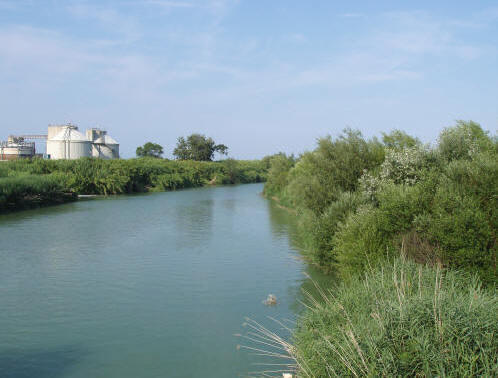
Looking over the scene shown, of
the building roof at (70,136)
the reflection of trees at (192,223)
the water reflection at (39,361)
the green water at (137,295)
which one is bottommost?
the water reflection at (39,361)

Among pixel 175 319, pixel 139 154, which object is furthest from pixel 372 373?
pixel 139 154

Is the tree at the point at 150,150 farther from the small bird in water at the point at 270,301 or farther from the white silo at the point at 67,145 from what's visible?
the small bird in water at the point at 270,301

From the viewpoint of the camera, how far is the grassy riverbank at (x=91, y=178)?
33.2m

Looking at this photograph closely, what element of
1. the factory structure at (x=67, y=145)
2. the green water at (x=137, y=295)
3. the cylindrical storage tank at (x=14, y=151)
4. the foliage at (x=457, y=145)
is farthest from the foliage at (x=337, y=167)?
the cylindrical storage tank at (x=14, y=151)

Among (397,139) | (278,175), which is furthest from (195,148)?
(397,139)

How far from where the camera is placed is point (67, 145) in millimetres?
63562

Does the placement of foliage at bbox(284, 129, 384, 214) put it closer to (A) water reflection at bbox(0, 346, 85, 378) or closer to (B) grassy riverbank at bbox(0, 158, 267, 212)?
(A) water reflection at bbox(0, 346, 85, 378)

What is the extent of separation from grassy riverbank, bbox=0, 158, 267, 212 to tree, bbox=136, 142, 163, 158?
3352cm

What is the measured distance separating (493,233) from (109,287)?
10930mm

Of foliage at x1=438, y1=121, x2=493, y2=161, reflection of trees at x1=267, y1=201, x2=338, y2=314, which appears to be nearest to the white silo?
reflection of trees at x1=267, y1=201, x2=338, y2=314

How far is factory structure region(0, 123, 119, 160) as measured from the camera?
63250 millimetres

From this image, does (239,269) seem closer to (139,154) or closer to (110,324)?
(110,324)

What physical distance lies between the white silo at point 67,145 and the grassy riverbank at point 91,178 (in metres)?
11.4

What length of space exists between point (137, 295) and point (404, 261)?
809 centimetres
